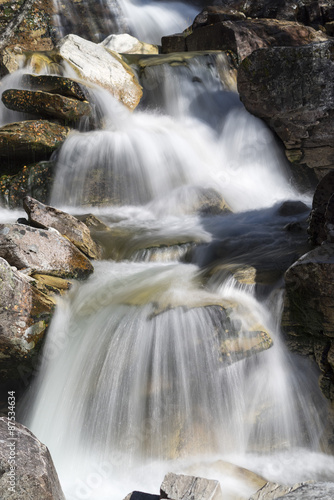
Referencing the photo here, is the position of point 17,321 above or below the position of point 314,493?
below

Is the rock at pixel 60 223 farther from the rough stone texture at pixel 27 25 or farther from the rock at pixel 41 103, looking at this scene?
the rough stone texture at pixel 27 25

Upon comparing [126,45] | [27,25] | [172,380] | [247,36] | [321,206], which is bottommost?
[172,380]

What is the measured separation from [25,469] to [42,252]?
2786 mm

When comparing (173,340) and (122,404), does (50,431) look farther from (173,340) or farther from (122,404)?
(173,340)

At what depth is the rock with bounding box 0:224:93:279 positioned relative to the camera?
4.73m

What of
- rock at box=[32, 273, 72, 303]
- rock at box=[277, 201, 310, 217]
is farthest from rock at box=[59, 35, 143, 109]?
rock at box=[32, 273, 72, 303]

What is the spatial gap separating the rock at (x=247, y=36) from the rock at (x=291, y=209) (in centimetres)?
570

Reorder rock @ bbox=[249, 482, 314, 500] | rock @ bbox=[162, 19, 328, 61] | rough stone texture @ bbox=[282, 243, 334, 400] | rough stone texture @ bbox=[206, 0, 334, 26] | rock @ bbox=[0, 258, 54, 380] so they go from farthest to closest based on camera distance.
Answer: rough stone texture @ bbox=[206, 0, 334, 26], rock @ bbox=[162, 19, 328, 61], rock @ bbox=[0, 258, 54, 380], rough stone texture @ bbox=[282, 243, 334, 400], rock @ bbox=[249, 482, 314, 500]

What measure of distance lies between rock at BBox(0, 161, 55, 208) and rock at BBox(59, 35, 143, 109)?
2845 millimetres

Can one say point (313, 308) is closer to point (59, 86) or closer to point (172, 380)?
point (172, 380)

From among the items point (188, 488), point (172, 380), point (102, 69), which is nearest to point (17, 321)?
point (172, 380)

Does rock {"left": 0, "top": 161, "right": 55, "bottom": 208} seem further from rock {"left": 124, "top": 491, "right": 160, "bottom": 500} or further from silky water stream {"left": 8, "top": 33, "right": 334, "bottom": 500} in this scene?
rock {"left": 124, "top": 491, "right": 160, "bottom": 500}

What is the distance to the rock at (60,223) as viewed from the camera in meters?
5.41

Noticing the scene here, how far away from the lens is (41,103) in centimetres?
843
